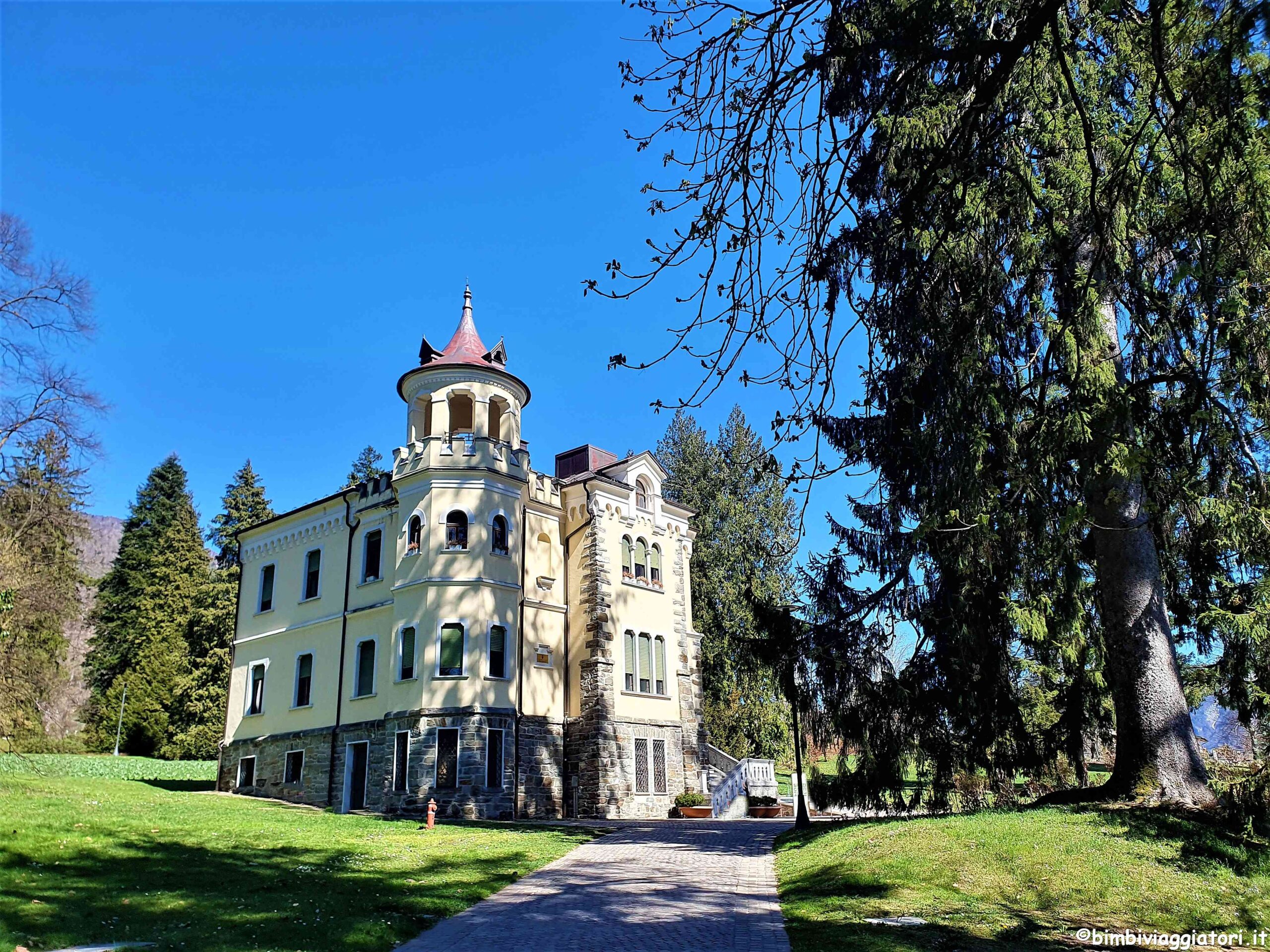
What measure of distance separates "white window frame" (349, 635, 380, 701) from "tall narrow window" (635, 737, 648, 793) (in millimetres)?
8474

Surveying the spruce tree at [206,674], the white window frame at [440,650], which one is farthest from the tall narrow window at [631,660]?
the spruce tree at [206,674]

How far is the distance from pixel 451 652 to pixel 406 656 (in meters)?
→ 1.53

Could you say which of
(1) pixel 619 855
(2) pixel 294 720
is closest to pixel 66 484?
(2) pixel 294 720

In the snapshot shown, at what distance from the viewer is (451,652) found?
87.5ft

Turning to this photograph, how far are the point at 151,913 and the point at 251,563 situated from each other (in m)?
27.5

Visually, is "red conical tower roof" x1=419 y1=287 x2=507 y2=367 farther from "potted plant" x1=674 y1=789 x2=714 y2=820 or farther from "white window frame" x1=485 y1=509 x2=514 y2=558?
"potted plant" x1=674 y1=789 x2=714 y2=820

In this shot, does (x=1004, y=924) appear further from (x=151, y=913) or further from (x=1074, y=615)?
(x=151, y=913)

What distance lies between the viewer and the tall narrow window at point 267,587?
33.5 m

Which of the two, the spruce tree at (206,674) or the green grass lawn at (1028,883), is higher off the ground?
the spruce tree at (206,674)

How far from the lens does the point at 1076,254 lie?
12.8m

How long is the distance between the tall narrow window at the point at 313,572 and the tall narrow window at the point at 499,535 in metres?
7.61

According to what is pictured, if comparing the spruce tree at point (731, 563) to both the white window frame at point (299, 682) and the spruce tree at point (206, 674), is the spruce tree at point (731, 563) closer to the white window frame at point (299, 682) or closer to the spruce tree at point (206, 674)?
the white window frame at point (299, 682)

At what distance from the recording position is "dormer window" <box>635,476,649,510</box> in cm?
3250

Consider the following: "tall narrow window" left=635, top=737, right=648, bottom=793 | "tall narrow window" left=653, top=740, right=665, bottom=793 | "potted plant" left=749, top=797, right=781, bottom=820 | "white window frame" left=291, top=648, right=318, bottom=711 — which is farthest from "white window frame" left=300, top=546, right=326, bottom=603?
"potted plant" left=749, top=797, right=781, bottom=820
